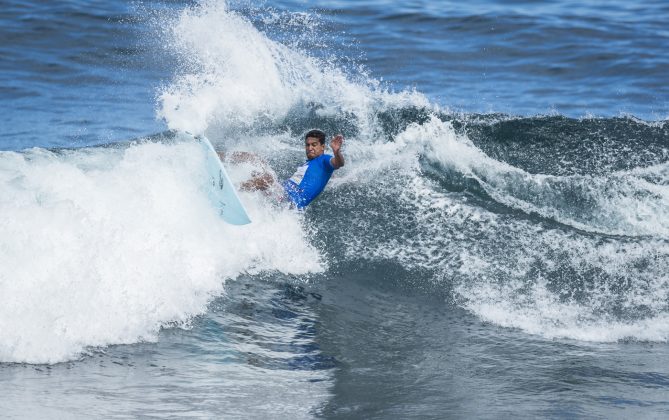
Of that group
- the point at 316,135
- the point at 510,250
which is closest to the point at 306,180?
the point at 316,135

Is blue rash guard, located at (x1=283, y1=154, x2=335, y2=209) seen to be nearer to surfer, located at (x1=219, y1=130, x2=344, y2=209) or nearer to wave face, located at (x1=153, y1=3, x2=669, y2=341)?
surfer, located at (x1=219, y1=130, x2=344, y2=209)

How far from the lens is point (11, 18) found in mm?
20844

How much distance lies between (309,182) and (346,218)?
0.64 meters

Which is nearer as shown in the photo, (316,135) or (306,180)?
(306,180)

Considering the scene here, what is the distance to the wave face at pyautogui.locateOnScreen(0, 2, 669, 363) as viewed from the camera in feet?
23.1

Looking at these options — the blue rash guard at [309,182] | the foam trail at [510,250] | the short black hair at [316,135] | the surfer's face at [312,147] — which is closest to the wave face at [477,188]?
the foam trail at [510,250]

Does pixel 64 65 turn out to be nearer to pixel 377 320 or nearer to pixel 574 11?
pixel 377 320

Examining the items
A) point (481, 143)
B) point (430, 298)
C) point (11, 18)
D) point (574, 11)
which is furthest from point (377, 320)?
point (574, 11)

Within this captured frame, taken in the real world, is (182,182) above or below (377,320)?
above

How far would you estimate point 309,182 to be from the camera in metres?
10.0

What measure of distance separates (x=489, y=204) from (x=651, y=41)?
13.5 meters

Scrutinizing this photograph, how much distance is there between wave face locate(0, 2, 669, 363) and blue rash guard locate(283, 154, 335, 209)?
22 centimetres

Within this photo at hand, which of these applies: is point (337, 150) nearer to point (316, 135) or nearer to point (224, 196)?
point (316, 135)

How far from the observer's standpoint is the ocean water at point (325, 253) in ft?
19.9
